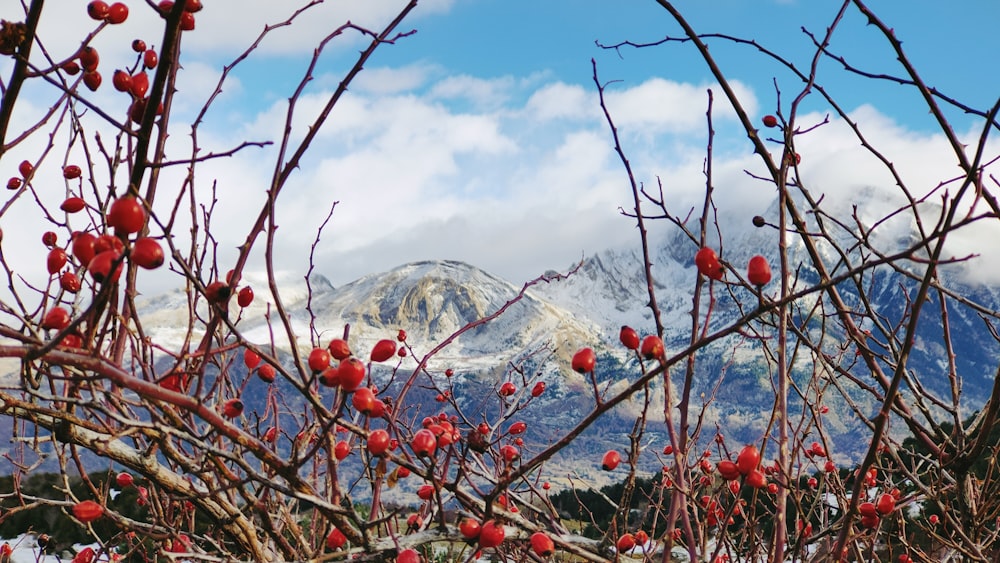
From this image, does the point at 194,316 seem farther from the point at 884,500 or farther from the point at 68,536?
the point at 68,536

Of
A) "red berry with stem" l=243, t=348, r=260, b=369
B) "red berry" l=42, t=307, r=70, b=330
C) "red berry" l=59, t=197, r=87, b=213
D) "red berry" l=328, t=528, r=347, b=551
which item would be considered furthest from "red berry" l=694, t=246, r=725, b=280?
"red berry" l=59, t=197, r=87, b=213

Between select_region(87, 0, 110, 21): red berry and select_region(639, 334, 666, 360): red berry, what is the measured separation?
151 centimetres

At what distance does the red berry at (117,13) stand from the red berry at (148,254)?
3.23 feet

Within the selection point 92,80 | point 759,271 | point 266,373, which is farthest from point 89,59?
point 759,271

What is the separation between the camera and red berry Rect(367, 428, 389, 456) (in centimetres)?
133

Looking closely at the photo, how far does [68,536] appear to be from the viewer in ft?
32.8

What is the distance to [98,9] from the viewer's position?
1.75 m

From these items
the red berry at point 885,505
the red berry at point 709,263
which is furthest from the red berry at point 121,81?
the red berry at point 885,505

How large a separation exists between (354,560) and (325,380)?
0.44 metres

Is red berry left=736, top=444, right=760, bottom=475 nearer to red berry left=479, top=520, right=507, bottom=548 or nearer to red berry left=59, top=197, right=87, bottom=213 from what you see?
red berry left=479, top=520, right=507, bottom=548

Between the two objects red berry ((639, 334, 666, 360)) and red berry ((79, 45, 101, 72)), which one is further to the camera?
red berry ((79, 45, 101, 72))

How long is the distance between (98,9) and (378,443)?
1.27 metres

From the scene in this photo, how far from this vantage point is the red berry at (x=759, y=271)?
4.13 feet

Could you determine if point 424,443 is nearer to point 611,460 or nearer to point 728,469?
point 611,460
